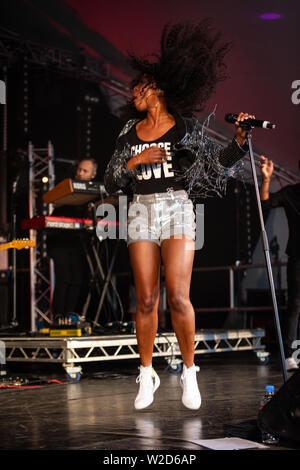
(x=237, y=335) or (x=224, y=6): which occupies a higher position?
(x=224, y=6)

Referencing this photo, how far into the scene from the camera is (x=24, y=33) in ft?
29.9

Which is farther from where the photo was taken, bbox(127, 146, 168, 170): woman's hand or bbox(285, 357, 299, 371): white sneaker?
bbox(285, 357, 299, 371): white sneaker

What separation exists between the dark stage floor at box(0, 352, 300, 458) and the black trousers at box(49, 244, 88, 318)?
1.45m

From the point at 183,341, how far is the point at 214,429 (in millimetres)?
577

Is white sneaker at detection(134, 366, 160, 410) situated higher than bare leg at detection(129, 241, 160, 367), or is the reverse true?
bare leg at detection(129, 241, 160, 367)

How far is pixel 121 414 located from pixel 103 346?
1871 millimetres

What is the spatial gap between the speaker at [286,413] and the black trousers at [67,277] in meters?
4.13

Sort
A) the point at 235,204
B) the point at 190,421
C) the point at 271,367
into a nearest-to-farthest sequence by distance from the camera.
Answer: the point at 190,421, the point at 271,367, the point at 235,204

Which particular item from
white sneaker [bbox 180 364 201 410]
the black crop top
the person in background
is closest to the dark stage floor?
white sneaker [bbox 180 364 201 410]

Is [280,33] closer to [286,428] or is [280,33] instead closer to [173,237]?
[173,237]

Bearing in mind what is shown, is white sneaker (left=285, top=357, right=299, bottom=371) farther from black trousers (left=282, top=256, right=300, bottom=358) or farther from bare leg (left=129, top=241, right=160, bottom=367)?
bare leg (left=129, top=241, right=160, bottom=367)

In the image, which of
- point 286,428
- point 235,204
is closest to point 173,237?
point 286,428

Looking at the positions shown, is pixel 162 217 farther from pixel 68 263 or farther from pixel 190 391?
pixel 68 263

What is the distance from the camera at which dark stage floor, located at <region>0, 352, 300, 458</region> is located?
196cm
